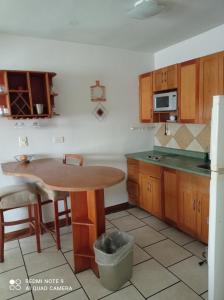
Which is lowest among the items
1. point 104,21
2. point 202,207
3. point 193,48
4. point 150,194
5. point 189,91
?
point 150,194

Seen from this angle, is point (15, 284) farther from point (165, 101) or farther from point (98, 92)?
point (165, 101)

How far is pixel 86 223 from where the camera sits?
215 cm

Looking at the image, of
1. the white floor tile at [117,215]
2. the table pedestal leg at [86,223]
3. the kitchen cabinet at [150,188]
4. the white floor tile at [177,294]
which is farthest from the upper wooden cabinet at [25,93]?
the white floor tile at [177,294]

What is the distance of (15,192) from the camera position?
2.45m

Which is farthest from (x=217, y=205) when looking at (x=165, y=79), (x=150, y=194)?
(x=165, y=79)

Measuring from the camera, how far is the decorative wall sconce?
3340 millimetres

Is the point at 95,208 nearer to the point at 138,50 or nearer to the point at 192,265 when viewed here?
the point at 192,265

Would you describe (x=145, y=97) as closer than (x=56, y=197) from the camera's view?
No

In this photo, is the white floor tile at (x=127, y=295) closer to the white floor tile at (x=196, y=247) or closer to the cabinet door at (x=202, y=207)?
the white floor tile at (x=196, y=247)

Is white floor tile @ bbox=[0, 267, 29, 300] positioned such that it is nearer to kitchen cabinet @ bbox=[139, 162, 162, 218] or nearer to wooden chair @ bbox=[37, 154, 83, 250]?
wooden chair @ bbox=[37, 154, 83, 250]

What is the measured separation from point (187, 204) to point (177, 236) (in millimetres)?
470

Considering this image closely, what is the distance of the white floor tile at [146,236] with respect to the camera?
275cm

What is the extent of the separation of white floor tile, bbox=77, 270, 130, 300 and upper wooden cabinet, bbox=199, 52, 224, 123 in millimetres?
2032

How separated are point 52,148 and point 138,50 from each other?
202cm
